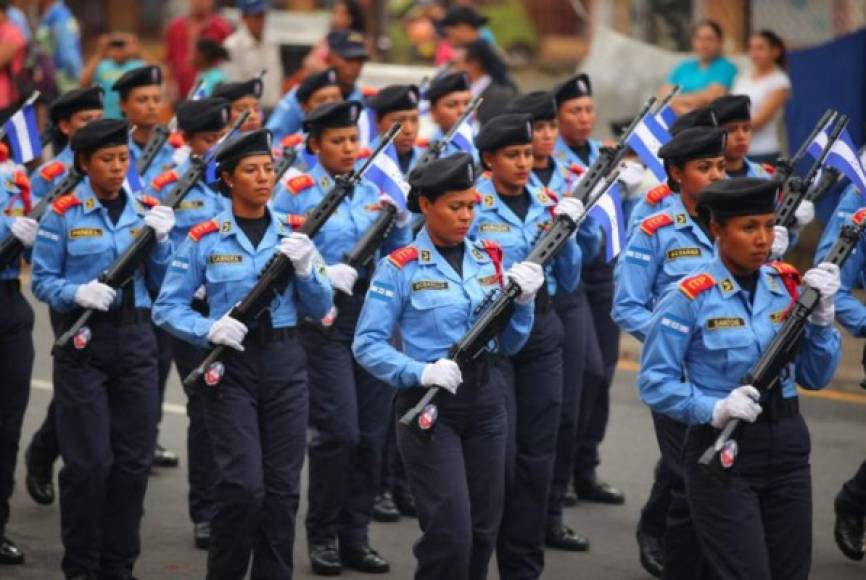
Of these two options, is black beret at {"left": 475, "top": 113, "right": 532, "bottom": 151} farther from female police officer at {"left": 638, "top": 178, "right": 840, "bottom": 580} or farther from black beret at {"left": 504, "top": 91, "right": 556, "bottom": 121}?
female police officer at {"left": 638, "top": 178, "right": 840, "bottom": 580}

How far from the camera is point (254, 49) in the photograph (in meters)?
→ 17.4

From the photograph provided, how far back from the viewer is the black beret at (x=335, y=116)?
991cm

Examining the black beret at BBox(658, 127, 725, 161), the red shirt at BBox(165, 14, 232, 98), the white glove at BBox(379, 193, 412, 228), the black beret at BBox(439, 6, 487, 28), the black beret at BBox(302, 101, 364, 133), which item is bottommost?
the red shirt at BBox(165, 14, 232, 98)

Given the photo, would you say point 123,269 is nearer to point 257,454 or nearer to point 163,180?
point 257,454

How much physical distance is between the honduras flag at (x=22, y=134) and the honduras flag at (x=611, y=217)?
321 cm

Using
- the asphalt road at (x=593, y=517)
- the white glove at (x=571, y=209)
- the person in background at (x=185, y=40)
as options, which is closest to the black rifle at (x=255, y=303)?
the white glove at (x=571, y=209)

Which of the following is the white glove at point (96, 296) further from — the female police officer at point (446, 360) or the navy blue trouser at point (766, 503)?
the navy blue trouser at point (766, 503)

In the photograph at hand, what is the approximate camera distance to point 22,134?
35.2 feet

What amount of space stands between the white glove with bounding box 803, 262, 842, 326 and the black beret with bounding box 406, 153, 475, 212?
1555mm

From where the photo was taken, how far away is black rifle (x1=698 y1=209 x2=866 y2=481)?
723 cm

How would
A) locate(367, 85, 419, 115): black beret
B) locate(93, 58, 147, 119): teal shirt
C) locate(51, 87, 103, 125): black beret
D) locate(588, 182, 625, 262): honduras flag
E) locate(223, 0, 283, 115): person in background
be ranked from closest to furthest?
locate(588, 182, 625, 262): honduras flag
locate(51, 87, 103, 125): black beret
locate(367, 85, 419, 115): black beret
locate(93, 58, 147, 119): teal shirt
locate(223, 0, 283, 115): person in background

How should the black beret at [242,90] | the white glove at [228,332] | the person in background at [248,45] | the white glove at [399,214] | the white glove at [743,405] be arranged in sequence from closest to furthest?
the white glove at [743,405], the white glove at [228,332], the white glove at [399,214], the black beret at [242,90], the person in background at [248,45]

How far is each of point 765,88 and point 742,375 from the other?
7.68m

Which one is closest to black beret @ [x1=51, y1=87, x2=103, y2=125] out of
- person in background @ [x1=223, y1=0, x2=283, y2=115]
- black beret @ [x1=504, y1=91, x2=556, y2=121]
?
black beret @ [x1=504, y1=91, x2=556, y2=121]
